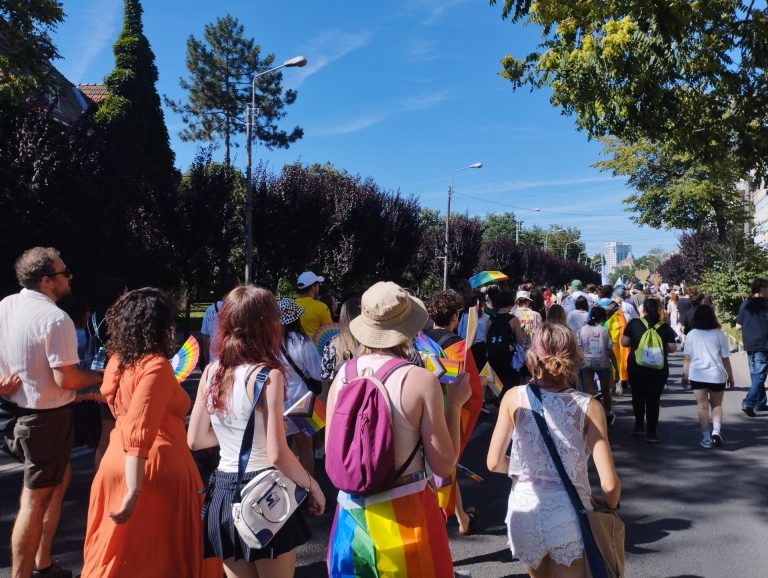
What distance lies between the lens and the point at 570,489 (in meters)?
2.59

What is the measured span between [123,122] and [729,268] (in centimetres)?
2555

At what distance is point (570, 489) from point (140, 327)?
1.96 meters

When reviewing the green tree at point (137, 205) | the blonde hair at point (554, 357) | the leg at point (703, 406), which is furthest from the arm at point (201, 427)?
the green tree at point (137, 205)

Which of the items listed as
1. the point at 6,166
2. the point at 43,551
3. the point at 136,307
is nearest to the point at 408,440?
the point at 136,307

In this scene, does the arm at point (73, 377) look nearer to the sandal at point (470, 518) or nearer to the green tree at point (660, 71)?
the sandal at point (470, 518)

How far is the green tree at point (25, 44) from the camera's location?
10.7 meters

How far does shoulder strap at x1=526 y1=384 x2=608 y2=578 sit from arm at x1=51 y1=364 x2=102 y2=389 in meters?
2.33

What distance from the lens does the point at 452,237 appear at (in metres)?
38.8

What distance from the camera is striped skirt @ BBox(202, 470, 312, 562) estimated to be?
7.95ft

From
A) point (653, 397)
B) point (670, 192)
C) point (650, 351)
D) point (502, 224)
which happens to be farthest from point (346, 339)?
point (502, 224)

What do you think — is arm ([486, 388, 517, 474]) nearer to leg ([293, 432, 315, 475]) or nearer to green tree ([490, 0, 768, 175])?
leg ([293, 432, 315, 475])

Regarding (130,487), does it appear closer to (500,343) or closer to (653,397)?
(500,343)

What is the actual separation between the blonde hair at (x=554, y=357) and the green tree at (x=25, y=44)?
11.4m

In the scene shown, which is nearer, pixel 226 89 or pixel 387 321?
pixel 387 321
